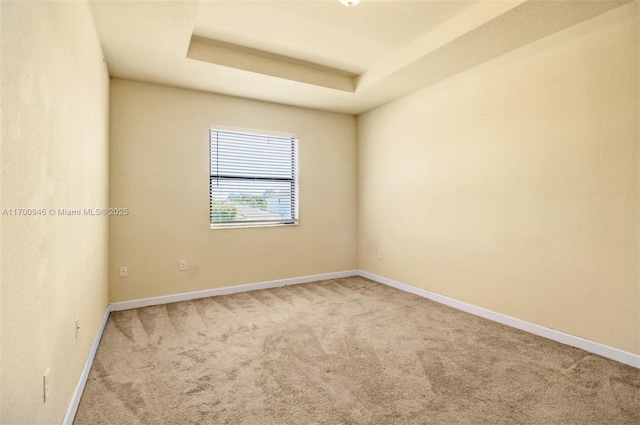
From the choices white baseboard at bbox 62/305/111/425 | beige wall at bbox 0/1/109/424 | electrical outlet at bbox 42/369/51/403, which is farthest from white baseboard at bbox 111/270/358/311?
electrical outlet at bbox 42/369/51/403

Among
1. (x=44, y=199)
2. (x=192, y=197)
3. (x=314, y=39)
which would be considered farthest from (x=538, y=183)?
(x=192, y=197)

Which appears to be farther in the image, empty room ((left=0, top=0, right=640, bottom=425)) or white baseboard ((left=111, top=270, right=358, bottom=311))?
white baseboard ((left=111, top=270, right=358, bottom=311))

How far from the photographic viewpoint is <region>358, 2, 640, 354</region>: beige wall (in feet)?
7.46

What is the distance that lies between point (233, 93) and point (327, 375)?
3.23 metres

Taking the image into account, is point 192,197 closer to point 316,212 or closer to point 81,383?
point 316,212

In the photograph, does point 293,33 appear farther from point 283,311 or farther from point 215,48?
point 283,311

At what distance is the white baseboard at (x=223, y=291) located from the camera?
348 centimetres

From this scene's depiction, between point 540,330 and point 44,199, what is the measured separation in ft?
A: 11.2

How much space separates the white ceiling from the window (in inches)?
24.7

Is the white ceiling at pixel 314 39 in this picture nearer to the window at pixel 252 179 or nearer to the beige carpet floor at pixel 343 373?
the window at pixel 252 179

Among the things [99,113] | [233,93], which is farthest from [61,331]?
[233,93]

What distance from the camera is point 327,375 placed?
6.94ft

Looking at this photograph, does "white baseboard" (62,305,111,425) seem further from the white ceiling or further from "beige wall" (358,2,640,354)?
"beige wall" (358,2,640,354)

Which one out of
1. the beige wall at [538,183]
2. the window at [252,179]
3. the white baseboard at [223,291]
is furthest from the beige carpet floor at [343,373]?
the window at [252,179]
